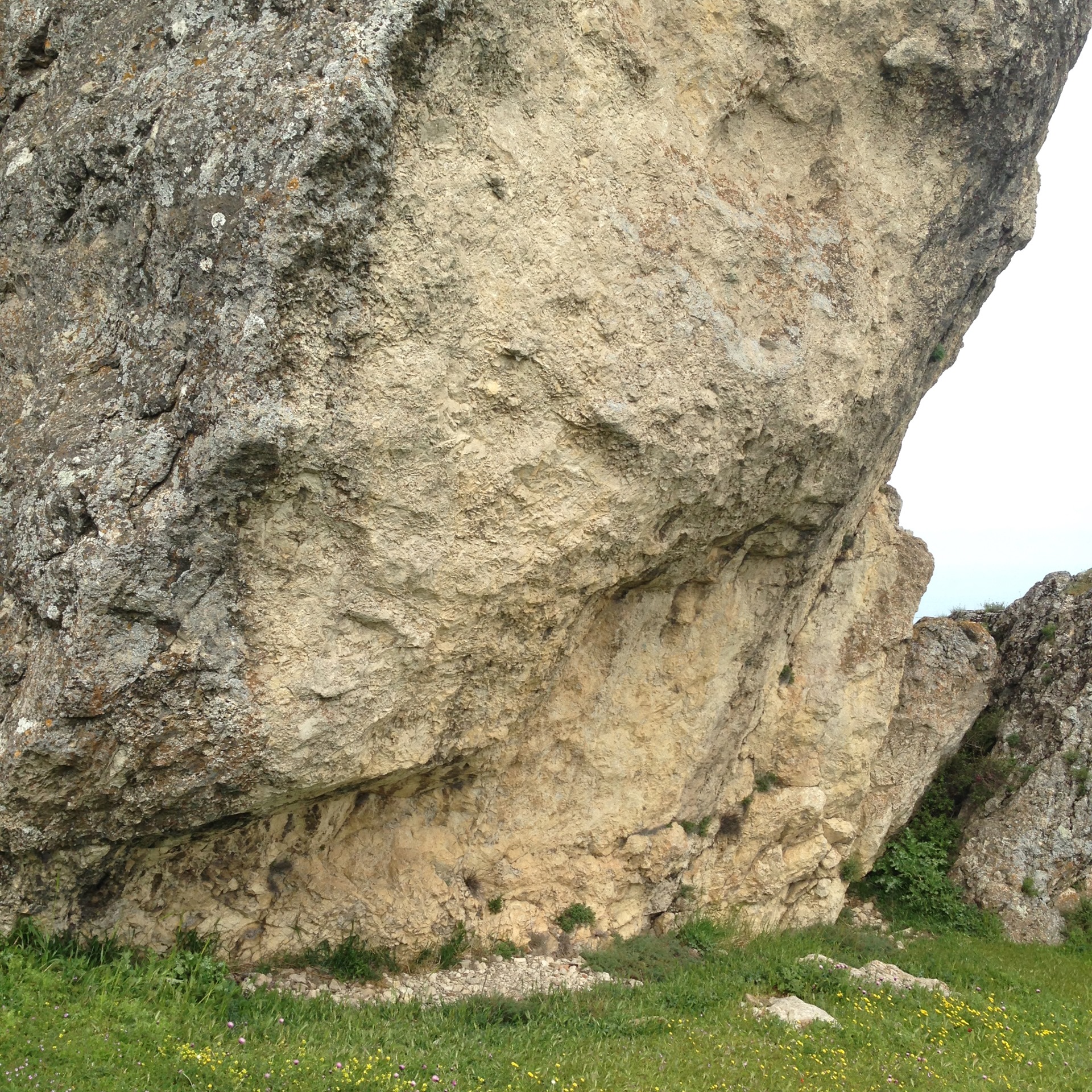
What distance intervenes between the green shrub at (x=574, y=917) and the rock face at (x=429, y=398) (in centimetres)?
10

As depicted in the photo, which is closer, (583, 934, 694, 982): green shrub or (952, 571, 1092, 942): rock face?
(583, 934, 694, 982): green shrub

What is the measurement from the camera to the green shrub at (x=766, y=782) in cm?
1093

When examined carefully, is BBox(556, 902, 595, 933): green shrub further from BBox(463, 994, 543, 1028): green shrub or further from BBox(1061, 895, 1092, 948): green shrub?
BBox(1061, 895, 1092, 948): green shrub

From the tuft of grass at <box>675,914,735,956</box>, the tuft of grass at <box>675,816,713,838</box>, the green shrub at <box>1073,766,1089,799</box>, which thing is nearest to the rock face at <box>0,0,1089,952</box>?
the tuft of grass at <box>675,816,713,838</box>

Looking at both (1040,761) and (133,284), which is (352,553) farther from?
(1040,761)

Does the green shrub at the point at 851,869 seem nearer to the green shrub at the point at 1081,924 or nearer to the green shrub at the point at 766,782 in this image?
the green shrub at the point at 766,782

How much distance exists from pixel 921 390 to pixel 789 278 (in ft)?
9.96

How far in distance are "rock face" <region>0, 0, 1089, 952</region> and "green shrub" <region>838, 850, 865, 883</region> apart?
3.12 m

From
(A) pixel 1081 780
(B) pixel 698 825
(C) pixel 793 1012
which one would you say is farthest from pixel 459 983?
(A) pixel 1081 780

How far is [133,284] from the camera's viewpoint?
6.62 metres

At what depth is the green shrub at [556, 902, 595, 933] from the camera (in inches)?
360

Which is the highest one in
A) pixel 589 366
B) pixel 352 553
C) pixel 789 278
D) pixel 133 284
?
pixel 789 278

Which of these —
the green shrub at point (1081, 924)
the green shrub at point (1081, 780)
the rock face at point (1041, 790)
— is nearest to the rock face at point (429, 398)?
the rock face at point (1041, 790)

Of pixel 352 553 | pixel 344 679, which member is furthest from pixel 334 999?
pixel 352 553
